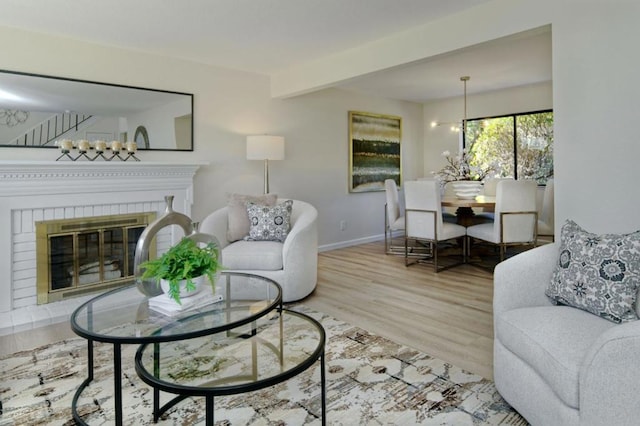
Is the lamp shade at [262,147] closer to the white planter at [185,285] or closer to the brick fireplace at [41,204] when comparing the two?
the brick fireplace at [41,204]

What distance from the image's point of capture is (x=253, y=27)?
3.17 m

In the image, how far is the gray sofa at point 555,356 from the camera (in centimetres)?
118

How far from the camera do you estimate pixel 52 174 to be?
10.2ft

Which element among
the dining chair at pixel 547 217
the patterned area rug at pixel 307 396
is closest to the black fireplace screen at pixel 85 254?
the patterned area rug at pixel 307 396

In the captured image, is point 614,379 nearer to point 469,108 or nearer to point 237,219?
point 237,219

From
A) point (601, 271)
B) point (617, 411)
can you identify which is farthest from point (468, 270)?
point (617, 411)

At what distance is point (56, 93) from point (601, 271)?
156 inches

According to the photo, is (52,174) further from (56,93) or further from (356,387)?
(356,387)

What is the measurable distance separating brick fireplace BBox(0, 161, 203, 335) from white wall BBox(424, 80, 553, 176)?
14.3ft

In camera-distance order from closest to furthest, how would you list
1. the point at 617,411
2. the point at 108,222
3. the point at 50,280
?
the point at 617,411
the point at 50,280
the point at 108,222

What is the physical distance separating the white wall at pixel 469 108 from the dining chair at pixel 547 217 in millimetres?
1547

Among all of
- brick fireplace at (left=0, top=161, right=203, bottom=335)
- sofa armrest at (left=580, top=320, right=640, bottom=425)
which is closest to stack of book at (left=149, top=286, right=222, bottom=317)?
sofa armrest at (left=580, top=320, right=640, bottom=425)

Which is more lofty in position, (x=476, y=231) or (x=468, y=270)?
(x=476, y=231)

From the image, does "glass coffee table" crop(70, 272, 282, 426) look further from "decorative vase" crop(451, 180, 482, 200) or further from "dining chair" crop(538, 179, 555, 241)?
"dining chair" crop(538, 179, 555, 241)
